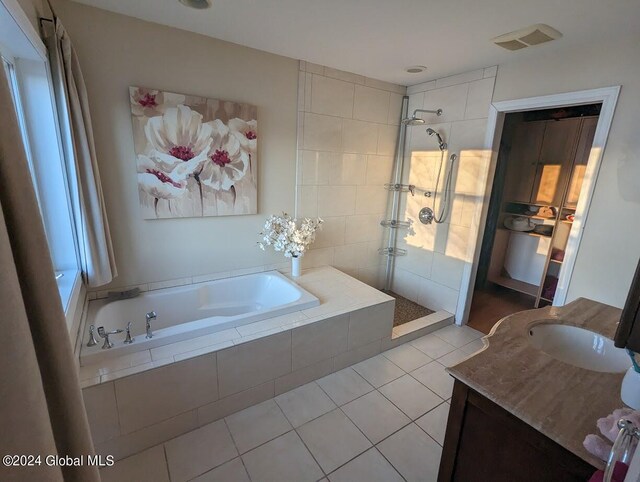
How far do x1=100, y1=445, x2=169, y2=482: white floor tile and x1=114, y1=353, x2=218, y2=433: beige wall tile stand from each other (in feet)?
0.52

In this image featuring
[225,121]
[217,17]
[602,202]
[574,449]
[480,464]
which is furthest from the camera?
[225,121]

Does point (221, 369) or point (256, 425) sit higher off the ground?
point (221, 369)

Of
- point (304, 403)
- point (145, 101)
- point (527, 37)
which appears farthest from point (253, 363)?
point (527, 37)

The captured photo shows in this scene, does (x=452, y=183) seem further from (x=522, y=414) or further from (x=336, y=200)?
(x=522, y=414)

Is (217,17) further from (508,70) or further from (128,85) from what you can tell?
(508,70)

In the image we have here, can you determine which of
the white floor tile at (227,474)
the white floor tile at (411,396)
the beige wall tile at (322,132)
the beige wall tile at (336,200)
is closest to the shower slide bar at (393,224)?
the beige wall tile at (336,200)

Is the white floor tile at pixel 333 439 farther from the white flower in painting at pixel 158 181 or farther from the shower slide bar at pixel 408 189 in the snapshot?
the shower slide bar at pixel 408 189

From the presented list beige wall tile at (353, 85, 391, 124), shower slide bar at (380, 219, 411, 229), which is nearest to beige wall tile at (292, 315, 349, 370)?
shower slide bar at (380, 219, 411, 229)

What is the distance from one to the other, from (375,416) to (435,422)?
0.38 m

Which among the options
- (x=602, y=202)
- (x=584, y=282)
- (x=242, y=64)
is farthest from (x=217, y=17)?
(x=584, y=282)

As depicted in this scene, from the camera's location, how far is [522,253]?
12.2ft

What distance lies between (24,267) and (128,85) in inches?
79.7

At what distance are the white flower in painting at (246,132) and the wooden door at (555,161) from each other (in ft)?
10.1

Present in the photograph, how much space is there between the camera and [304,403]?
6.62 feet
